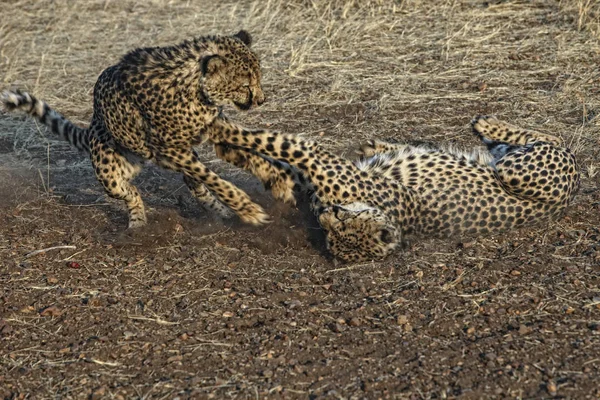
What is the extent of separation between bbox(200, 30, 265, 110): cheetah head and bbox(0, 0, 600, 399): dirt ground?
89 cm

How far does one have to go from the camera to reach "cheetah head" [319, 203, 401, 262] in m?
5.61

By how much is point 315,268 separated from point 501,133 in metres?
2.03

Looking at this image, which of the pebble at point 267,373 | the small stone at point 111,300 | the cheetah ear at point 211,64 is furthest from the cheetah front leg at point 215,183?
the pebble at point 267,373

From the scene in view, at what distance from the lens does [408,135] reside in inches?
301

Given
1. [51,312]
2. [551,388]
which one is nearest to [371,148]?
[51,312]

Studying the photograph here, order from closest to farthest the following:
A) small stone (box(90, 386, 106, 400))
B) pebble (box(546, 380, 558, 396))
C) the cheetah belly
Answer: pebble (box(546, 380, 558, 396))
small stone (box(90, 386, 106, 400))
the cheetah belly

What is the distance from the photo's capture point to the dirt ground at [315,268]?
4.43m

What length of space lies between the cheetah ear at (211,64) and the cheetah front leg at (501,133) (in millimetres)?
2180

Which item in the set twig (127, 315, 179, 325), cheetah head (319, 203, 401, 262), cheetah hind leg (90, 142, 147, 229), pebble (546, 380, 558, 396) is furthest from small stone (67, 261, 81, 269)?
pebble (546, 380, 558, 396)

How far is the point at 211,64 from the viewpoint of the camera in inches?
217

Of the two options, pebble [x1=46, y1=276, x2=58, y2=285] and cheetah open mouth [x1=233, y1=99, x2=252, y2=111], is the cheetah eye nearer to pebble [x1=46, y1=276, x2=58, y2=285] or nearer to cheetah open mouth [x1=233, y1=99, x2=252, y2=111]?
cheetah open mouth [x1=233, y1=99, x2=252, y2=111]

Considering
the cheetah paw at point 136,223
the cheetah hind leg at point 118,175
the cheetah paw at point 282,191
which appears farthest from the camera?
the cheetah paw at point 136,223

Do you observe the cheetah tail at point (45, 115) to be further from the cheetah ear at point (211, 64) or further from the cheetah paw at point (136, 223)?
the cheetah ear at point (211, 64)

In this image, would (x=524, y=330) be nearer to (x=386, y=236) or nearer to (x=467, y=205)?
(x=386, y=236)
